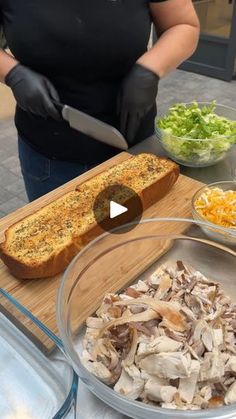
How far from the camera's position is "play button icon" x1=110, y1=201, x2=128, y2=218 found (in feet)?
3.54

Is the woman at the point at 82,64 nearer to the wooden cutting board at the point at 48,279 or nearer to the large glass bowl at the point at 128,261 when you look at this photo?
the wooden cutting board at the point at 48,279

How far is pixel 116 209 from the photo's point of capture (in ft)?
3.58

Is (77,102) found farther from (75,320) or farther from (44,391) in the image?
(44,391)

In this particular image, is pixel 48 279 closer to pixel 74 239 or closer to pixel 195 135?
pixel 74 239

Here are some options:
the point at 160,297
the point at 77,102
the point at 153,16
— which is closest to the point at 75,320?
the point at 160,297

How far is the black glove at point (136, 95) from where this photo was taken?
1.21m

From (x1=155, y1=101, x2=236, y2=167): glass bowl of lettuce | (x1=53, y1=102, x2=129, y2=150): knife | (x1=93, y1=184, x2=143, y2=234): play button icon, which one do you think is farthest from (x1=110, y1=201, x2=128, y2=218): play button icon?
(x1=155, y1=101, x2=236, y2=167): glass bowl of lettuce

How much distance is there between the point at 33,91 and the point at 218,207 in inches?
23.8

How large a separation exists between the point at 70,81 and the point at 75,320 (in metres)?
0.79

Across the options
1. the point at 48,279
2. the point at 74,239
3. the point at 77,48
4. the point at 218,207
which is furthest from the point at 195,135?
the point at 48,279

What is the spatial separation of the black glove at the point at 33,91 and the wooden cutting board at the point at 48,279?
0.23m

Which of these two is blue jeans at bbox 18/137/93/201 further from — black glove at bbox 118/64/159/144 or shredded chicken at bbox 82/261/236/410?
shredded chicken at bbox 82/261/236/410

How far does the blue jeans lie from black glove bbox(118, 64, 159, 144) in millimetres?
221

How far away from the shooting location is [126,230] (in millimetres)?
894
